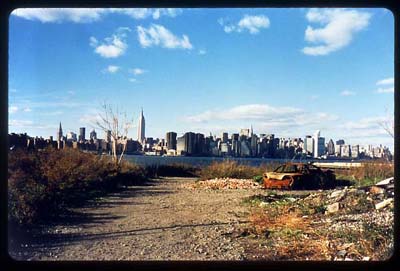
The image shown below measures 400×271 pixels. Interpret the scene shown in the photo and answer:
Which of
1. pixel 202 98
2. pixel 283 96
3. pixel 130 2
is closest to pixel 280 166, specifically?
pixel 283 96

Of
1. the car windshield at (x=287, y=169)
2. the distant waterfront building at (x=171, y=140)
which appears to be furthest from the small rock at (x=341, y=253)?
the distant waterfront building at (x=171, y=140)

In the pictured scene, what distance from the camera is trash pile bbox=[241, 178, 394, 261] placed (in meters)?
2.22

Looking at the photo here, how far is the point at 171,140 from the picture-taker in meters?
2.29

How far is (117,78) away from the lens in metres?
2.23

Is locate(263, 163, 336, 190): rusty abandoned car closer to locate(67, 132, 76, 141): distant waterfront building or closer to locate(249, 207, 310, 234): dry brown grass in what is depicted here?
locate(249, 207, 310, 234): dry brown grass

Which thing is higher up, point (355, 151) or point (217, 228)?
point (355, 151)

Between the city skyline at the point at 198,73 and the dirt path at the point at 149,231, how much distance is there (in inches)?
14.3

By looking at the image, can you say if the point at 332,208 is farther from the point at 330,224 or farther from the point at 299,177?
the point at 299,177

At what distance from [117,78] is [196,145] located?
50 centimetres

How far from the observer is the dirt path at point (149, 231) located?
7.28 ft

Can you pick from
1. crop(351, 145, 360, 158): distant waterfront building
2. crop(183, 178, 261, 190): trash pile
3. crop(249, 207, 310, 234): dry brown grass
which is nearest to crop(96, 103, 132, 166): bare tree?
crop(183, 178, 261, 190): trash pile

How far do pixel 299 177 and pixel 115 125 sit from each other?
3.17 feet

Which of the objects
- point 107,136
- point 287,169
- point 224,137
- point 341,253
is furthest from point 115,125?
point 341,253

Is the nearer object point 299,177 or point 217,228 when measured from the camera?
point 217,228
